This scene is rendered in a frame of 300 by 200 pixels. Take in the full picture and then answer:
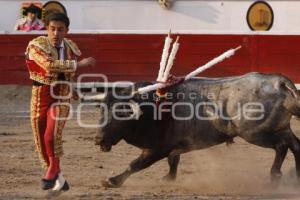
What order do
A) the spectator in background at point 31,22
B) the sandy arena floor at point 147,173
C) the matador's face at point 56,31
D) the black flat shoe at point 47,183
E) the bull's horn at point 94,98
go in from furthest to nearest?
the spectator in background at point 31,22
the bull's horn at point 94,98
the sandy arena floor at point 147,173
the black flat shoe at point 47,183
the matador's face at point 56,31

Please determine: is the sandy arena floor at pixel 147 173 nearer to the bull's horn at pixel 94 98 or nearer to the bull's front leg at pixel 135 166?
the bull's front leg at pixel 135 166

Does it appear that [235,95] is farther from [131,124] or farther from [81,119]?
[81,119]

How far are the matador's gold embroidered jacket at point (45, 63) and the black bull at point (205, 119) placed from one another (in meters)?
0.55

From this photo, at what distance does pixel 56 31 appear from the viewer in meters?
4.60

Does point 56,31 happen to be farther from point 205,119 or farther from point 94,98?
point 205,119

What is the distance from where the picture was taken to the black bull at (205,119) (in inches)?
203

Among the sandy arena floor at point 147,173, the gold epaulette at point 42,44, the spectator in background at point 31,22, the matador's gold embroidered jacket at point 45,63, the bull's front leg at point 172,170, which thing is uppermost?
the spectator in background at point 31,22

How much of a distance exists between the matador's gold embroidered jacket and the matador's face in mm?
30

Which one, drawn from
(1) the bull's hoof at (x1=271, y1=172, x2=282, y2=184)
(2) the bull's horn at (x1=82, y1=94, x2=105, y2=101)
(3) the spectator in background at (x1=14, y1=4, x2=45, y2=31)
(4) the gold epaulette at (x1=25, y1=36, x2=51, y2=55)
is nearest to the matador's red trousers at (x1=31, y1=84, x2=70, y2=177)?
(4) the gold epaulette at (x1=25, y1=36, x2=51, y2=55)

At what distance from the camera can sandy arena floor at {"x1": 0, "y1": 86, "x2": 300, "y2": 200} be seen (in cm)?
498

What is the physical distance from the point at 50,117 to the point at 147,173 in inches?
46.4

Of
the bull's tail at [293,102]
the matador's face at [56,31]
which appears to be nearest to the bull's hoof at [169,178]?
the bull's tail at [293,102]

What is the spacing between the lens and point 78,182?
17.5 ft

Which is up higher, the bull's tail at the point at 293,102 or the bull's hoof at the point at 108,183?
the bull's tail at the point at 293,102
